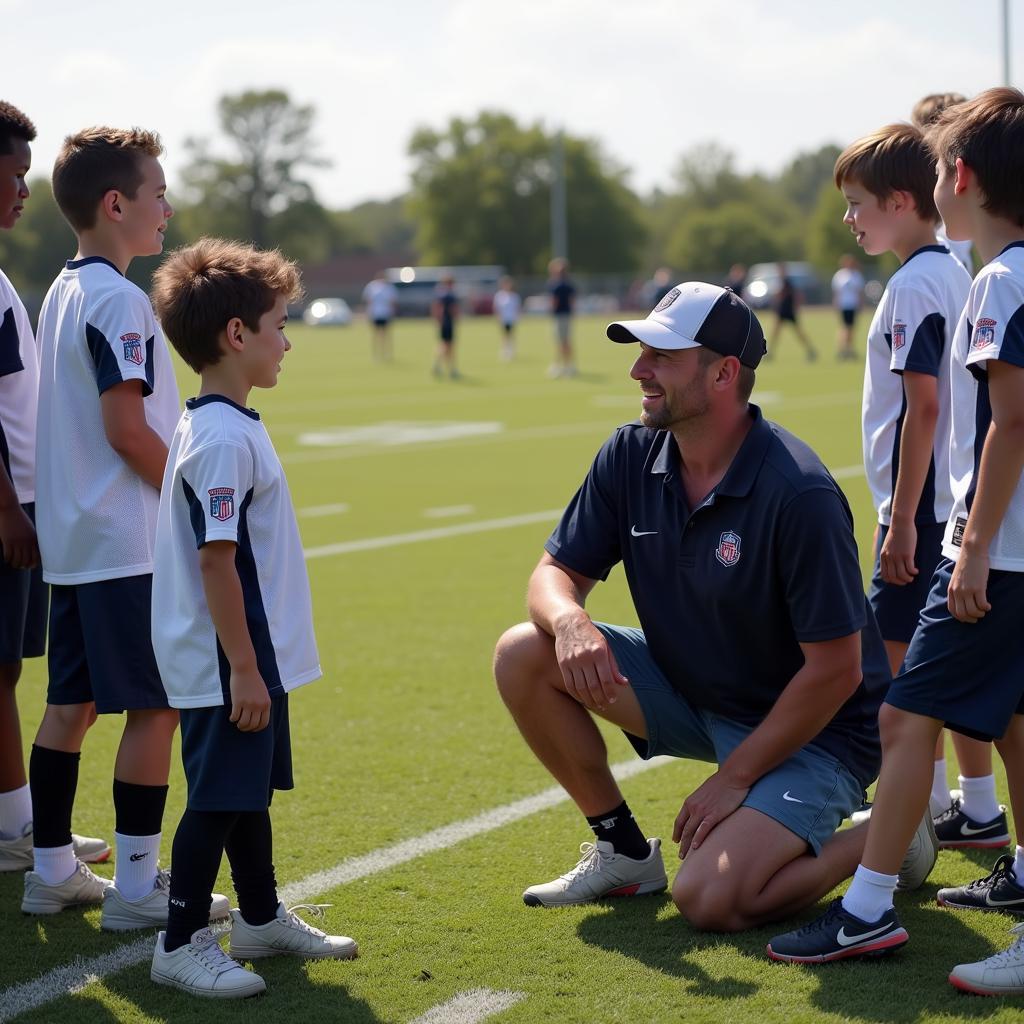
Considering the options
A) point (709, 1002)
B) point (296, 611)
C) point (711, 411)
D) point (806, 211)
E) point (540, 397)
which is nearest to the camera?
point (709, 1002)

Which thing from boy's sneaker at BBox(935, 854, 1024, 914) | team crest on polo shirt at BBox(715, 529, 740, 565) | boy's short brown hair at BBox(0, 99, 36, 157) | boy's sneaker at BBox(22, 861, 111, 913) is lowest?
boy's sneaker at BBox(935, 854, 1024, 914)

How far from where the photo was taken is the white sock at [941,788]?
470 cm

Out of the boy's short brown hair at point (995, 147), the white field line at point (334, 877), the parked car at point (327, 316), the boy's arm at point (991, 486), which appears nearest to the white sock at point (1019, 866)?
the boy's arm at point (991, 486)

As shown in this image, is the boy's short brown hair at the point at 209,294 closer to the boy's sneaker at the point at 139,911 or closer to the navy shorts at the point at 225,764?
the navy shorts at the point at 225,764

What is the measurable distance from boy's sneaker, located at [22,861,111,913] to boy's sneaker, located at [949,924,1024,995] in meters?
2.27

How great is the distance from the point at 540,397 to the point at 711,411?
59.3 feet

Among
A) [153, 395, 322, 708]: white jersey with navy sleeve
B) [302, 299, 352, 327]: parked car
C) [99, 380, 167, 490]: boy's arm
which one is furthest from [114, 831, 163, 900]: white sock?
[302, 299, 352, 327]: parked car

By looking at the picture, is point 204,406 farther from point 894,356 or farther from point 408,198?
point 408,198

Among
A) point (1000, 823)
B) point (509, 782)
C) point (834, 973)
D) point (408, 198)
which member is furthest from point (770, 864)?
point (408, 198)

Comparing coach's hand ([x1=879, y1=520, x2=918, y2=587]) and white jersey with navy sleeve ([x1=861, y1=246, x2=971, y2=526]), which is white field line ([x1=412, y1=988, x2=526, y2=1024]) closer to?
coach's hand ([x1=879, y1=520, x2=918, y2=587])

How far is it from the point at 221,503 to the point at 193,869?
2.97ft

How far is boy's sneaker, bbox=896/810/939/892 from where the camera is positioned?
4.00 m

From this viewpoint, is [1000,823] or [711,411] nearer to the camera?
[711,411]

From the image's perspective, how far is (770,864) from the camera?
3822mm
